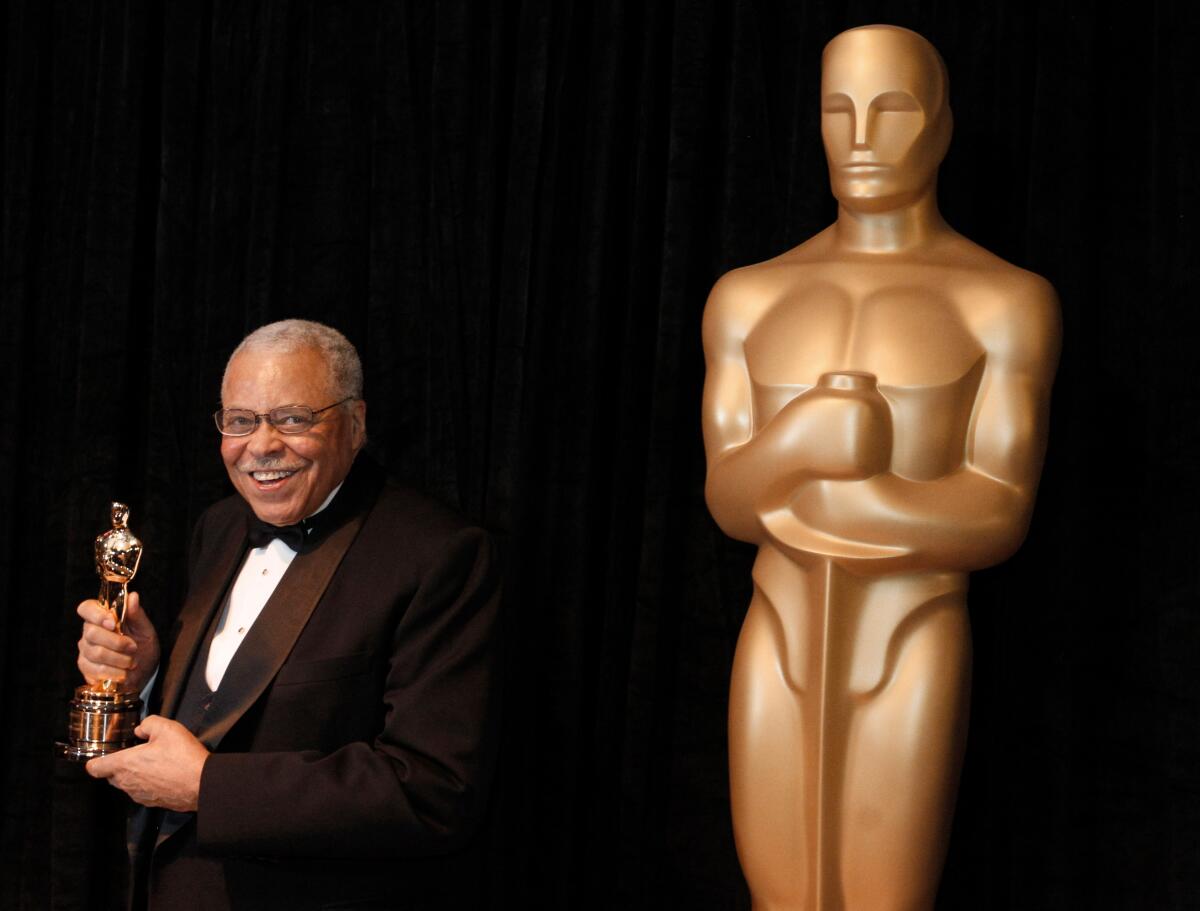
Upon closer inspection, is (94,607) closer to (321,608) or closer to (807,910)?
(321,608)

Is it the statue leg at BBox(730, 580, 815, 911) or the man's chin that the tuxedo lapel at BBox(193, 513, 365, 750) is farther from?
the statue leg at BBox(730, 580, 815, 911)

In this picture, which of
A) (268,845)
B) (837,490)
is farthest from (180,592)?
(837,490)

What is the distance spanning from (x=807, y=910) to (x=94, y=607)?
1.19 meters

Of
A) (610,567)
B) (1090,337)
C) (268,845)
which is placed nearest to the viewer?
(268,845)

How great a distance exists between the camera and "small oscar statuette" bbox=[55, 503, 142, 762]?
2.14 metres

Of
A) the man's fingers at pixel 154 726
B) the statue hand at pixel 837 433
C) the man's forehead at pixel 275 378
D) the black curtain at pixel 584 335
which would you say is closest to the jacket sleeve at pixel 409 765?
the man's fingers at pixel 154 726

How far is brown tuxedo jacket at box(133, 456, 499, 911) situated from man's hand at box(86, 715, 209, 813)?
3 cm

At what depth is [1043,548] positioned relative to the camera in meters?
2.61

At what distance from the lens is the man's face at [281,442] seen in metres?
2.22

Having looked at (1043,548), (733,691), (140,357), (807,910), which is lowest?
(807,910)

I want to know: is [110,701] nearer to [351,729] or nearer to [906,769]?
[351,729]

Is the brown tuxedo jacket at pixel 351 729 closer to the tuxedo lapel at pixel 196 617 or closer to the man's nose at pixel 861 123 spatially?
the tuxedo lapel at pixel 196 617

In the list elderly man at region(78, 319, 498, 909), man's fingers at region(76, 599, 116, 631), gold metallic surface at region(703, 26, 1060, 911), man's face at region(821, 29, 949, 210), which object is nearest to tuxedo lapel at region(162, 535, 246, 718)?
elderly man at region(78, 319, 498, 909)

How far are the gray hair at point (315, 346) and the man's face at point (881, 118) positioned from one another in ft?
2.76
